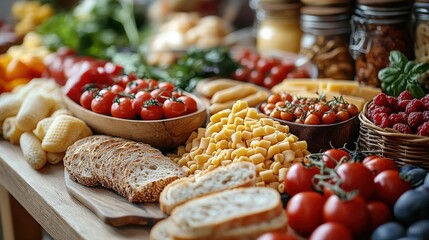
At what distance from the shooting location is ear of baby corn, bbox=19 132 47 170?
2270 millimetres

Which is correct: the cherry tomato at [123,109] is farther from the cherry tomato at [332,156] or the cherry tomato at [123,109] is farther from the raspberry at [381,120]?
the raspberry at [381,120]

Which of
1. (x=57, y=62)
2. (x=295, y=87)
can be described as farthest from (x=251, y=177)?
(x=57, y=62)

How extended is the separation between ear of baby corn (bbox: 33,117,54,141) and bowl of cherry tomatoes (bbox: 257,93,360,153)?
1040mm

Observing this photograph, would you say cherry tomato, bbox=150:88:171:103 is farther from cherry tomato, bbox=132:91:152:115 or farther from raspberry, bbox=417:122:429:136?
raspberry, bbox=417:122:429:136

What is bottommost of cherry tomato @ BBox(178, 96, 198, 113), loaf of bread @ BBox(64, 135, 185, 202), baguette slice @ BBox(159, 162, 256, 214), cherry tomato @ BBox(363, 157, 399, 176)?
loaf of bread @ BBox(64, 135, 185, 202)

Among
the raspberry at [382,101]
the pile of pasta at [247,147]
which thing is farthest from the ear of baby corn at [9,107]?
the raspberry at [382,101]

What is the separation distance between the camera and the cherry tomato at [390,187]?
162 cm

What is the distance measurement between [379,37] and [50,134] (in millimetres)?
1611

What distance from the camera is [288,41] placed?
3.26m

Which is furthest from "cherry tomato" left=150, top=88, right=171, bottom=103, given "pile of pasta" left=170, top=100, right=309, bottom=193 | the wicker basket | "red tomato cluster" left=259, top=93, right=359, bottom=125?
the wicker basket

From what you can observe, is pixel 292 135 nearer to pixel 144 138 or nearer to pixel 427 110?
pixel 427 110

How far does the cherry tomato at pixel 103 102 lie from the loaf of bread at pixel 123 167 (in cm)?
16

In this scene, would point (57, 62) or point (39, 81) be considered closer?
point (39, 81)

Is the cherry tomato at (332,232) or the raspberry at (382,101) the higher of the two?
the raspberry at (382,101)
